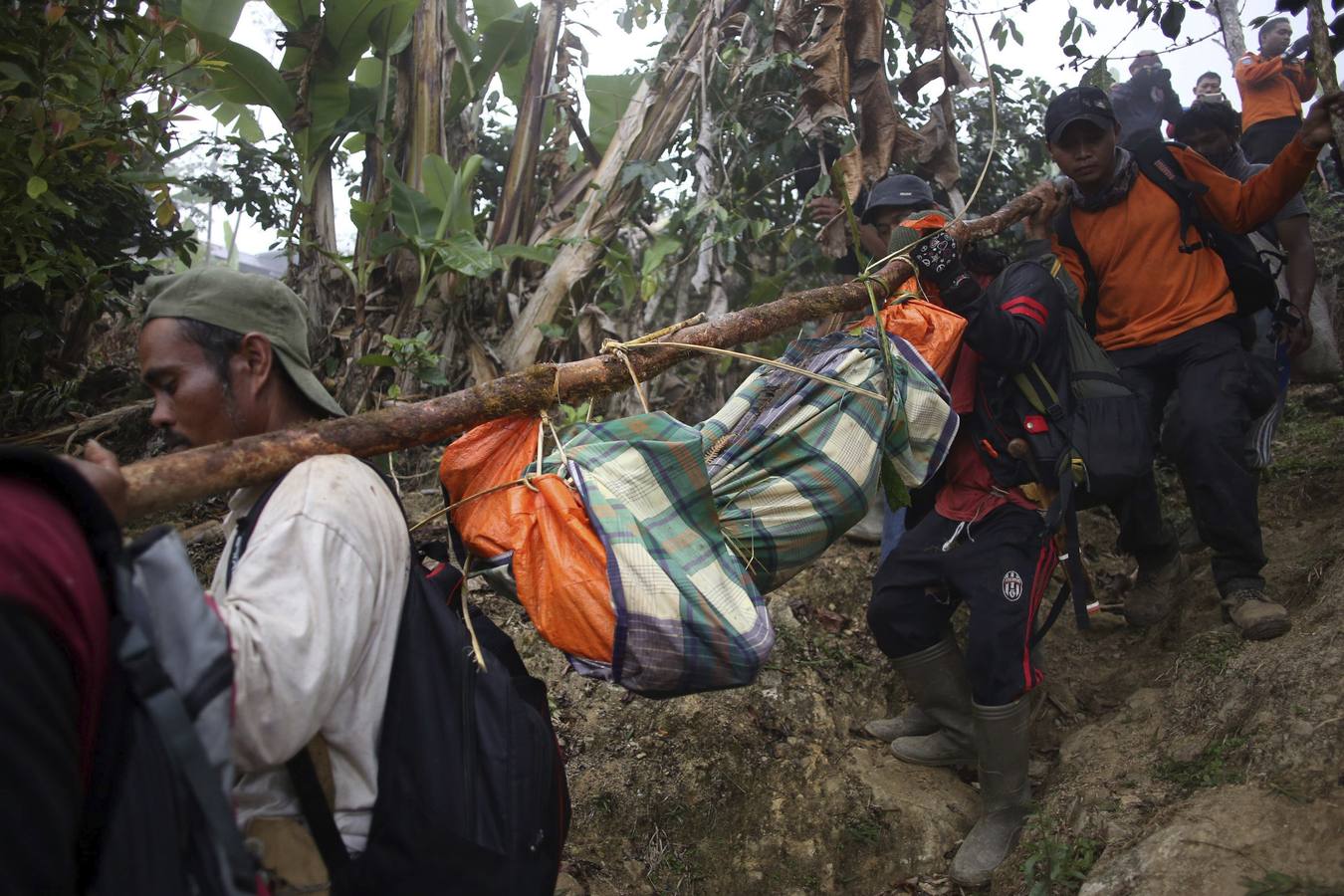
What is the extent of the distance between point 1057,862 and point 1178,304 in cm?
215

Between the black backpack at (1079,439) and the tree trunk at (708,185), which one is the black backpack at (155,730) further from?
the tree trunk at (708,185)

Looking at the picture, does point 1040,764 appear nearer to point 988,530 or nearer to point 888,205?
point 988,530

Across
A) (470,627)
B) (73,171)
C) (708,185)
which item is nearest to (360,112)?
(708,185)

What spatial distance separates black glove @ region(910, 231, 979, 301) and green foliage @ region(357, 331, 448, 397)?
275 centimetres

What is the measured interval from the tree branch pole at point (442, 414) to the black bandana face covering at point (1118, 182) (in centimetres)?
110

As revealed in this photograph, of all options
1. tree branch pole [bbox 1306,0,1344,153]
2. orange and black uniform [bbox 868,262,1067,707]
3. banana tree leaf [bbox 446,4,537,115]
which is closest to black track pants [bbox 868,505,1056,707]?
orange and black uniform [bbox 868,262,1067,707]

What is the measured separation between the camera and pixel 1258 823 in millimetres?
2500

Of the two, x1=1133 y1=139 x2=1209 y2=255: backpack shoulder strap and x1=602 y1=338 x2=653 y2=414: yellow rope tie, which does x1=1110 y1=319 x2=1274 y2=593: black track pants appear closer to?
x1=1133 y1=139 x2=1209 y2=255: backpack shoulder strap

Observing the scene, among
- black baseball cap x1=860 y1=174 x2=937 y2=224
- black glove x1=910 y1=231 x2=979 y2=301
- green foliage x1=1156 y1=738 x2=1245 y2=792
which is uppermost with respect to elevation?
black baseball cap x1=860 y1=174 x2=937 y2=224

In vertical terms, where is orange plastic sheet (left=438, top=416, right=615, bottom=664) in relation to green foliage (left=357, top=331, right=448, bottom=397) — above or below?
above

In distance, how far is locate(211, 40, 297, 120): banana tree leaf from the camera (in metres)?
5.22

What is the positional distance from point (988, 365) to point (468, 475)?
2.00 metres

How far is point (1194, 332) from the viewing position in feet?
11.6

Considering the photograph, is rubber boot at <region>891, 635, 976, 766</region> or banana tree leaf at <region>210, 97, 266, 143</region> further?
banana tree leaf at <region>210, 97, 266, 143</region>
